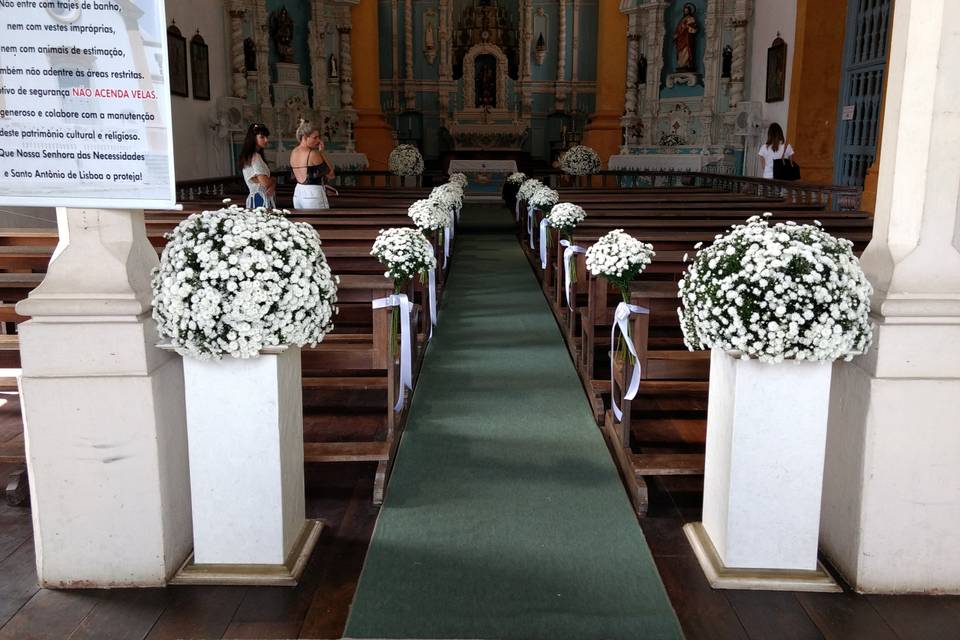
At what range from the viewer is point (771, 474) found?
8.34 ft

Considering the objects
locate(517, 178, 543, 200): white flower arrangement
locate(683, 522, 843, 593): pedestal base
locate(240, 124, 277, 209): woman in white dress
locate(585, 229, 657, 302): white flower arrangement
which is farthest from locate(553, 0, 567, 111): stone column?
locate(683, 522, 843, 593): pedestal base

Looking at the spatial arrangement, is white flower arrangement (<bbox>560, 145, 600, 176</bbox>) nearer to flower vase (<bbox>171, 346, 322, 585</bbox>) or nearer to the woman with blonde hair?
the woman with blonde hair

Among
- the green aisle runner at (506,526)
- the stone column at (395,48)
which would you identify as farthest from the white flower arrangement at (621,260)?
the stone column at (395,48)

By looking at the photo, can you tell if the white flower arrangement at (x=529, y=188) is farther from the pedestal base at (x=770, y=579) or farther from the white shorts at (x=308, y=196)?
the pedestal base at (x=770, y=579)

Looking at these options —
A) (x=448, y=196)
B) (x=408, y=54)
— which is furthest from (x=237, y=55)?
(x=448, y=196)

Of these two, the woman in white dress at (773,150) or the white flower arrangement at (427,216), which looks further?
the woman in white dress at (773,150)

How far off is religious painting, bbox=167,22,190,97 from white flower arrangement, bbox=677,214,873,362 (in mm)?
9438

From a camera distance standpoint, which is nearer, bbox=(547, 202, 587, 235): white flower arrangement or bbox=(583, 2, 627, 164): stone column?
bbox=(547, 202, 587, 235): white flower arrangement

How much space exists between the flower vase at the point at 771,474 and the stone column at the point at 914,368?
0.15 m

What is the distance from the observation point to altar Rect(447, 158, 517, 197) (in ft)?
52.5

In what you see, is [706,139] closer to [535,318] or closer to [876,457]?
[535,318]

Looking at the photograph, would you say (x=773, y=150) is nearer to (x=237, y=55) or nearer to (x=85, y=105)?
(x=237, y=55)

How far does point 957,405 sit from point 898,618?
2.24ft

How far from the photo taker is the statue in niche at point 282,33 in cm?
1404
